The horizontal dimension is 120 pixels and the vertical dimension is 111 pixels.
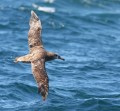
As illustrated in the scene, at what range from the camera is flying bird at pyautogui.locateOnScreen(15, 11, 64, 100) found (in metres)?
15.9

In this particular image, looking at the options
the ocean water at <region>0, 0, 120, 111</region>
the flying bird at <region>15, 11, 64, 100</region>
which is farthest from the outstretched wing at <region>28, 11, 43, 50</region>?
the ocean water at <region>0, 0, 120, 111</region>

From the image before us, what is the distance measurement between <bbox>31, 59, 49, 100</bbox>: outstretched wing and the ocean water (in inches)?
120

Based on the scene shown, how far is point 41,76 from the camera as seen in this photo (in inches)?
634

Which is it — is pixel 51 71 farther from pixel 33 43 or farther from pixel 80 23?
pixel 80 23

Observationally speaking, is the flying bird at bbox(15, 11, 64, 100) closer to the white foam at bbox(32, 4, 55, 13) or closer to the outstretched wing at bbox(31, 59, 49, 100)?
the outstretched wing at bbox(31, 59, 49, 100)

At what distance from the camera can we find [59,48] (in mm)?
26516

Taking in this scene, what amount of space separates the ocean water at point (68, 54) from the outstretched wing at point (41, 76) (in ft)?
9.96

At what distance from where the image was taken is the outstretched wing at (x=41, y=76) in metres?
15.9

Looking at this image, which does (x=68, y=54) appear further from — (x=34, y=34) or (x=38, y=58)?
(x=38, y=58)

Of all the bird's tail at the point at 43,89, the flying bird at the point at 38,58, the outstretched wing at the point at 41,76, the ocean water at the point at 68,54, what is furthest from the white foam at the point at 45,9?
the bird's tail at the point at 43,89

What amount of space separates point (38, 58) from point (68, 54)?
8886mm

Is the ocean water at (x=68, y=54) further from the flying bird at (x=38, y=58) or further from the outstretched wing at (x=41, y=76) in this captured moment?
the outstretched wing at (x=41, y=76)

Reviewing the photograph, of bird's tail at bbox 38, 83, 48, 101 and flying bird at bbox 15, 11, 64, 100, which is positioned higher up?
flying bird at bbox 15, 11, 64, 100

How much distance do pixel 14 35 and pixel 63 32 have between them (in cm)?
278
